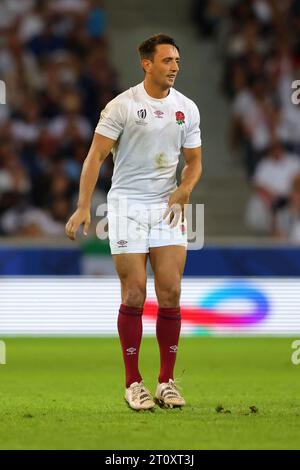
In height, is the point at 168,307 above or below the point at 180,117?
below

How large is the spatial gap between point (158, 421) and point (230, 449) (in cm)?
98

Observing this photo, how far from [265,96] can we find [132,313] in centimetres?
898

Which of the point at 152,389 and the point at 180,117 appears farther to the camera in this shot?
the point at 152,389

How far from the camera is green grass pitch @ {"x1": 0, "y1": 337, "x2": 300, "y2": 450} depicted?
603cm

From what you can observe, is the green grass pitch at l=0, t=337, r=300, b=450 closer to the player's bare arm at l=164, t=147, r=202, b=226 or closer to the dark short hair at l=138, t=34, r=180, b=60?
the player's bare arm at l=164, t=147, r=202, b=226

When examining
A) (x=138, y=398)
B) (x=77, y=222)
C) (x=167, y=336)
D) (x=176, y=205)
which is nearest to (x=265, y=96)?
(x=176, y=205)

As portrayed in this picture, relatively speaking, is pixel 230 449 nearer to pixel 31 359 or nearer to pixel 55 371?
pixel 55 371

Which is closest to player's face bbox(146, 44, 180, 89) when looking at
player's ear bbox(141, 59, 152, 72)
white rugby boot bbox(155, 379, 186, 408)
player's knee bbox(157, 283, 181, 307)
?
player's ear bbox(141, 59, 152, 72)

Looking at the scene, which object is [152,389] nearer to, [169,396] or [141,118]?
[169,396]

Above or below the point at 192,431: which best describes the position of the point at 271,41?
above

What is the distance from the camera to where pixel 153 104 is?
23.8 ft

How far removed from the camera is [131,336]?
7242 millimetres

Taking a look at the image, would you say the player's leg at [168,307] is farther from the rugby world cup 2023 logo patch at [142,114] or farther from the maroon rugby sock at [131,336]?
the rugby world cup 2023 logo patch at [142,114]
